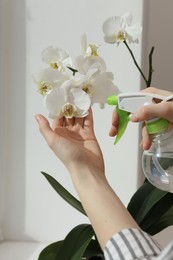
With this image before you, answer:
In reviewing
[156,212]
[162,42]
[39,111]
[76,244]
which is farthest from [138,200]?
[162,42]

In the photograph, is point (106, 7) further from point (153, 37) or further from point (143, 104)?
point (143, 104)

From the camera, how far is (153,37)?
117 cm

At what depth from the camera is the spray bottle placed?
57 centimetres

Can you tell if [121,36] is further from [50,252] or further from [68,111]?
[50,252]

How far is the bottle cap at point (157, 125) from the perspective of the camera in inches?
Answer: 22.1

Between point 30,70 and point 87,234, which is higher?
point 30,70

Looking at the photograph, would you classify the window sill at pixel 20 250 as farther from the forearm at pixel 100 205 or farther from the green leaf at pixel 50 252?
the forearm at pixel 100 205

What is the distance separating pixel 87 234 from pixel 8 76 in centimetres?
54

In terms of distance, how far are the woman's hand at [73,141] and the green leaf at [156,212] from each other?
18 centimetres

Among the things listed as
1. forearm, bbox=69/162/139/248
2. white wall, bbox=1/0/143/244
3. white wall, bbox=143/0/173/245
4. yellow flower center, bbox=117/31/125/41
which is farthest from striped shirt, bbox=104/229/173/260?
white wall, bbox=143/0/173/245

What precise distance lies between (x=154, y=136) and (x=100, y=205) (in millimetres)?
131

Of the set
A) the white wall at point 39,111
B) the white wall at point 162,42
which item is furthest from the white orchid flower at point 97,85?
the white wall at point 162,42

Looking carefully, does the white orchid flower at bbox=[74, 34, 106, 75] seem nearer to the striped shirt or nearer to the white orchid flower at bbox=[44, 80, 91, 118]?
the white orchid flower at bbox=[44, 80, 91, 118]

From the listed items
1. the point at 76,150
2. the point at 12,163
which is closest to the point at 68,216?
the point at 12,163
